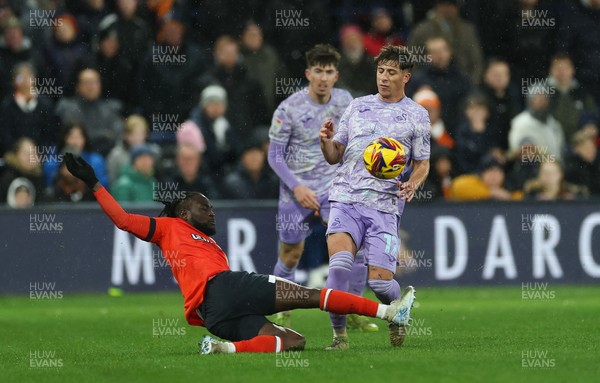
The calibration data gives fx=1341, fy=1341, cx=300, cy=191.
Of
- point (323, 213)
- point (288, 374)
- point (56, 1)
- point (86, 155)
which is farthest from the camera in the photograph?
point (56, 1)

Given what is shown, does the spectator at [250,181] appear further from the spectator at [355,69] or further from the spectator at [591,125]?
the spectator at [591,125]

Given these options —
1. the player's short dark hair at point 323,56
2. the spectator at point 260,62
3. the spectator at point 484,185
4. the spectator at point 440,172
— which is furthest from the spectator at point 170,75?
the player's short dark hair at point 323,56

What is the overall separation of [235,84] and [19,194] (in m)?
3.79

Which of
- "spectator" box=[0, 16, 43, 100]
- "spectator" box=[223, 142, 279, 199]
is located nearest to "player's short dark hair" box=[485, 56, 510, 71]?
"spectator" box=[223, 142, 279, 199]

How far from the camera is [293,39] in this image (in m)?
21.1

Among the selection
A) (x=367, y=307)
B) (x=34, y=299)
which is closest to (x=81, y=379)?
(x=367, y=307)

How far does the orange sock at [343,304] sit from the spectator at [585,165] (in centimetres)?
1037

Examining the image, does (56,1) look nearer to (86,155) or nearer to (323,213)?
(86,155)

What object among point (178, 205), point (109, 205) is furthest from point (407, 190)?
point (109, 205)

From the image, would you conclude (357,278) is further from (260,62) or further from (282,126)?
(260,62)

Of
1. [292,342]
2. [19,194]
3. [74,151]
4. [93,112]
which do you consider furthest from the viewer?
[93,112]

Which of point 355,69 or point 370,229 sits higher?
→ point 355,69

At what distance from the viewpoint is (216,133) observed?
65.9 ft

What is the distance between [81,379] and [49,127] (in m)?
10.5
